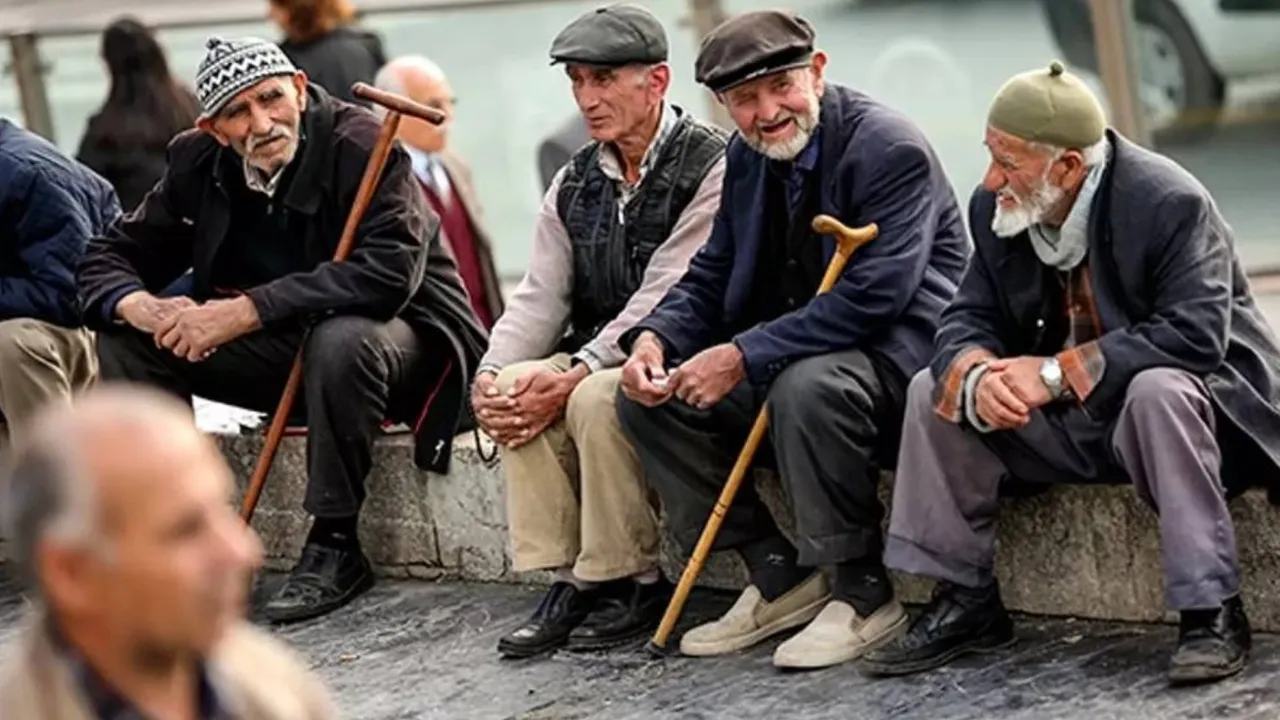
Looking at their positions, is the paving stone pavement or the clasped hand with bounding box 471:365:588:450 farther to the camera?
the clasped hand with bounding box 471:365:588:450

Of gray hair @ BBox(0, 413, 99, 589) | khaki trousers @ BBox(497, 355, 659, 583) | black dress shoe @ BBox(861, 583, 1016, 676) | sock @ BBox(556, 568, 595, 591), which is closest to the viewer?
gray hair @ BBox(0, 413, 99, 589)

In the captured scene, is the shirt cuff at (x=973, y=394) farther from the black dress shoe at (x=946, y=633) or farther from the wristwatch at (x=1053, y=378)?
the black dress shoe at (x=946, y=633)

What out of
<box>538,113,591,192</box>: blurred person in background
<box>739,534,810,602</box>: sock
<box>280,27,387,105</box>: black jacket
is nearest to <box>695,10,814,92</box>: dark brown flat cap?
<box>739,534,810,602</box>: sock

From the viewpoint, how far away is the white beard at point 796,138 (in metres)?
5.82

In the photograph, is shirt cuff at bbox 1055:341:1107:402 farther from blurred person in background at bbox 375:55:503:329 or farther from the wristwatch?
blurred person in background at bbox 375:55:503:329

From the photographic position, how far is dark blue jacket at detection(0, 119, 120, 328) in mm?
7148

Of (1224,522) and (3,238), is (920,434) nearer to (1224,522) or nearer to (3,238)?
(1224,522)

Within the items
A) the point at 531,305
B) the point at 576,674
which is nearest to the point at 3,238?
the point at 531,305

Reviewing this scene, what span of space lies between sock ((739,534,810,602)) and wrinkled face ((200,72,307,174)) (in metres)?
1.52

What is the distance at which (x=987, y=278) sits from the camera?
5.61 metres

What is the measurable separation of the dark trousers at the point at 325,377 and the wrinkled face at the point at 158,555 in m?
3.80

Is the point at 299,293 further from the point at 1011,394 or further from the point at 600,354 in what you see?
the point at 1011,394

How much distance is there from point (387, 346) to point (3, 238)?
1.29 meters

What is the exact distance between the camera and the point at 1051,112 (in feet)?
17.4
